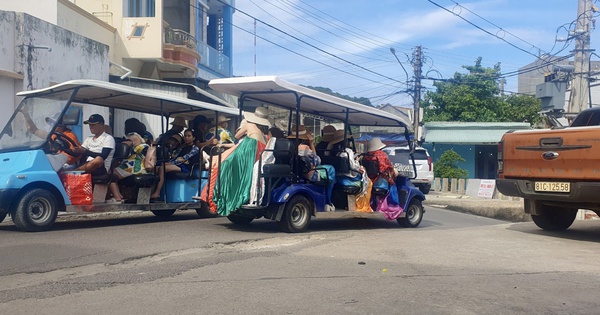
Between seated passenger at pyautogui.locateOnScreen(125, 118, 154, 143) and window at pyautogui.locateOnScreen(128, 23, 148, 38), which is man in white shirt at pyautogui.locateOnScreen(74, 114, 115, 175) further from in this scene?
window at pyautogui.locateOnScreen(128, 23, 148, 38)

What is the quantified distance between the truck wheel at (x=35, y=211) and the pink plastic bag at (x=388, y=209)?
5.35 meters

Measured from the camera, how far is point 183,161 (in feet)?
36.7

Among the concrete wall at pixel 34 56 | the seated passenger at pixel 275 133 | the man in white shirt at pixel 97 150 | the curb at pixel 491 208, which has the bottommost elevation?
the curb at pixel 491 208

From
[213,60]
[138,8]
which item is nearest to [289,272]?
[138,8]

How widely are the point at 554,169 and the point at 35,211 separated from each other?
740cm

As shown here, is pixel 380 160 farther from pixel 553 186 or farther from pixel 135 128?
pixel 135 128

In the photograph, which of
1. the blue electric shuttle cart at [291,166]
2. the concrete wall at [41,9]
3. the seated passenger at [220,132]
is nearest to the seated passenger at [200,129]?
the seated passenger at [220,132]

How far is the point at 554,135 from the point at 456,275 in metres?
3.43

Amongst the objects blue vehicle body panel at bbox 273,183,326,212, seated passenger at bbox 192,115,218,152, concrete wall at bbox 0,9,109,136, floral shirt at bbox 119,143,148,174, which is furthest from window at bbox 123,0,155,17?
blue vehicle body panel at bbox 273,183,326,212

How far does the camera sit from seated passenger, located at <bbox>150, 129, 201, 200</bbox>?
1072 cm

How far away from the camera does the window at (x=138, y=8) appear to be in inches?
836

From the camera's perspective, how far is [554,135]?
28.6 feet

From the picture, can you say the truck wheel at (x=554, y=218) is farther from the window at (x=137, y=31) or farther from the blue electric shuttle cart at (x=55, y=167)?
the window at (x=137, y=31)

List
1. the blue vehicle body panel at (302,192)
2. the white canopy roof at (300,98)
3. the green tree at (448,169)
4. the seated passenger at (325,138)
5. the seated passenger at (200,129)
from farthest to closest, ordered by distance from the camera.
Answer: the green tree at (448,169) → the seated passenger at (200,129) → the seated passenger at (325,138) → the blue vehicle body panel at (302,192) → the white canopy roof at (300,98)
